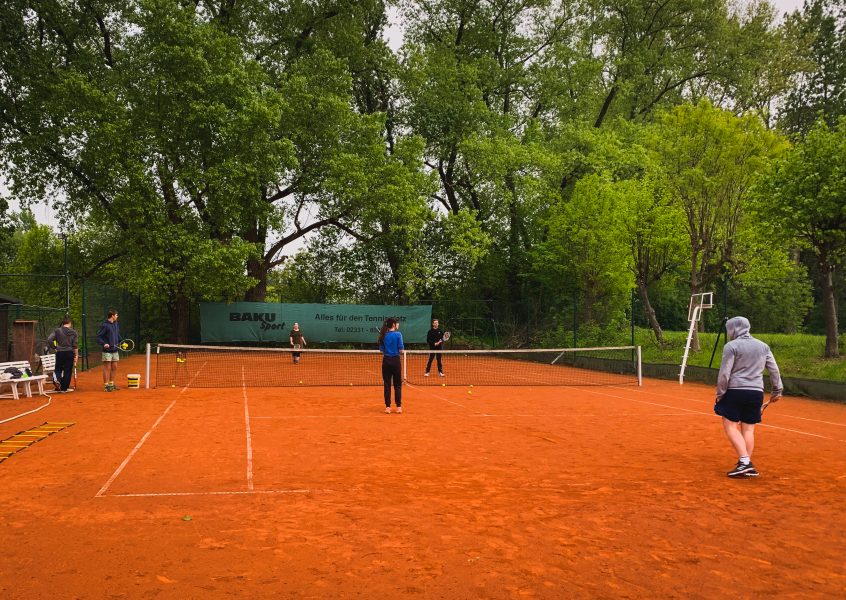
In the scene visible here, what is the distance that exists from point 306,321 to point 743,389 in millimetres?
25157

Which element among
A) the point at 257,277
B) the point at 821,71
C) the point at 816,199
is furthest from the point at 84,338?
the point at 821,71

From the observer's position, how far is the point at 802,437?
1040 centimetres

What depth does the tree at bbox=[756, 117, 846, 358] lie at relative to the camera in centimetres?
1780

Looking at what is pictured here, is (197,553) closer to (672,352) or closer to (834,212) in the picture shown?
(834,212)

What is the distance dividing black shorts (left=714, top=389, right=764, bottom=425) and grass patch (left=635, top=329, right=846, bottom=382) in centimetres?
1138

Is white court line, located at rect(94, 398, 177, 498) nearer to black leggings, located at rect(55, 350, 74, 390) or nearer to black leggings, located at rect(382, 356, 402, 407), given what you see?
black leggings, located at rect(382, 356, 402, 407)

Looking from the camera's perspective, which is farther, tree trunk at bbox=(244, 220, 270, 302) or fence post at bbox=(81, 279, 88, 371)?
tree trunk at bbox=(244, 220, 270, 302)

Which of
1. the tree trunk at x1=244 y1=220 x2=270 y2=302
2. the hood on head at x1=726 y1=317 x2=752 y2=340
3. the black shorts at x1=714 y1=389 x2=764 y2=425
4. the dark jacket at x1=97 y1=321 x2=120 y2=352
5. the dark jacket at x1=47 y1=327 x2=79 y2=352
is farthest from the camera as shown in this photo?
the tree trunk at x1=244 y1=220 x2=270 y2=302

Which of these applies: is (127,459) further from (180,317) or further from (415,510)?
(180,317)

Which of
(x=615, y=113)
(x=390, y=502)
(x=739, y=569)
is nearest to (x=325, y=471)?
(x=390, y=502)

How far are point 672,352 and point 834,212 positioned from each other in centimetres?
899

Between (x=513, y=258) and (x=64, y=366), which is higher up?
(x=513, y=258)

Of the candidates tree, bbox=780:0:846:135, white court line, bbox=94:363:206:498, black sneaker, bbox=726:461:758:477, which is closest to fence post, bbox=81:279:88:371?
white court line, bbox=94:363:206:498

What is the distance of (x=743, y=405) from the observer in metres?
7.45
